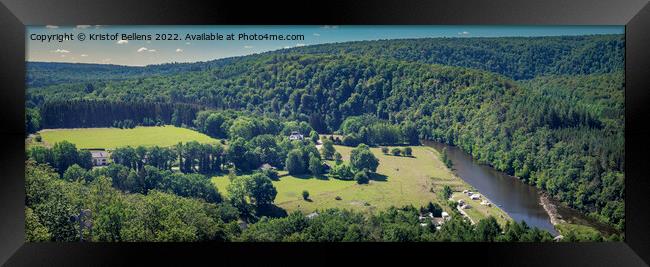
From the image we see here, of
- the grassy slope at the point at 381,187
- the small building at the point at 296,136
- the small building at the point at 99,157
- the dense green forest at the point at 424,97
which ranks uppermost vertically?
the dense green forest at the point at 424,97

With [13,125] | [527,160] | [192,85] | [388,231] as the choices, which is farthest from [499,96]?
[13,125]

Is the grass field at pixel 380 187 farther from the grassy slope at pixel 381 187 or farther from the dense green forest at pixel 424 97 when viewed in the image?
the dense green forest at pixel 424 97

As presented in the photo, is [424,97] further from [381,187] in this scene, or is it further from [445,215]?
[445,215]

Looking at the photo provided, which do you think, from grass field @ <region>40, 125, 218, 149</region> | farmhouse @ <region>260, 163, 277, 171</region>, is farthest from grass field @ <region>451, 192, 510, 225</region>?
grass field @ <region>40, 125, 218, 149</region>

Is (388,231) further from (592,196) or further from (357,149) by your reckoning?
(592,196)

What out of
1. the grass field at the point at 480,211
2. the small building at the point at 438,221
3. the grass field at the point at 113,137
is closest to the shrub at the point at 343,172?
the small building at the point at 438,221

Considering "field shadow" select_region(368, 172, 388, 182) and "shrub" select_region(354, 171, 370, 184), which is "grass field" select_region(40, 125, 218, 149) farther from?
"field shadow" select_region(368, 172, 388, 182)

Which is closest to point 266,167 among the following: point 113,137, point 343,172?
point 343,172
